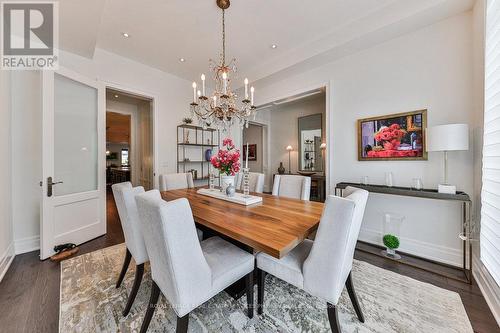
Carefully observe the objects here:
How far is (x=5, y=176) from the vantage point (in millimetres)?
2117

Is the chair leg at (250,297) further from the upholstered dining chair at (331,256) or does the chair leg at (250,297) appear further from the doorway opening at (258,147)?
the doorway opening at (258,147)

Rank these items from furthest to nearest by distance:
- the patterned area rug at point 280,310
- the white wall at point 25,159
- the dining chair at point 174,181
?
1. the dining chair at point 174,181
2. the white wall at point 25,159
3. the patterned area rug at point 280,310

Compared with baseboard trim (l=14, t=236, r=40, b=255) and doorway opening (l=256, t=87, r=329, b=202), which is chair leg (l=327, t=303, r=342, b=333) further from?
doorway opening (l=256, t=87, r=329, b=202)

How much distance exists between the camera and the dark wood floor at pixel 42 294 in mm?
1358

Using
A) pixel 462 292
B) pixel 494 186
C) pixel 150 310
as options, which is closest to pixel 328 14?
pixel 494 186

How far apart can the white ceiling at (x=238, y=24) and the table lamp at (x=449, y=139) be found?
126cm

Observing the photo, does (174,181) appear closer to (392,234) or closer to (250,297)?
(250,297)

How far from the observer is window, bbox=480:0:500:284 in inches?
55.6

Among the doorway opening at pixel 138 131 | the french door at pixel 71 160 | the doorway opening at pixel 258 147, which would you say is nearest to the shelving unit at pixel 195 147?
the doorway opening at pixel 138 131

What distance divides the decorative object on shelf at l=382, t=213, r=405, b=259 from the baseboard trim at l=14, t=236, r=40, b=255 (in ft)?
14.4

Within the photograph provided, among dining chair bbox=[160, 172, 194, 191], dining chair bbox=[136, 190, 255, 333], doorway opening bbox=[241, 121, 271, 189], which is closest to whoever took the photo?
dining chair bbox=[136, 190, 255, 333]

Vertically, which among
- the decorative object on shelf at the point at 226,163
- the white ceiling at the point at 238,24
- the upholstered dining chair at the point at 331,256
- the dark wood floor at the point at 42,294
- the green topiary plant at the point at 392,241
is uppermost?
the white ceiling at the point at 238,24

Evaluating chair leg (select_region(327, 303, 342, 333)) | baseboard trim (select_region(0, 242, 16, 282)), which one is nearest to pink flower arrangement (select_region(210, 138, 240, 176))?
chair leg (select_region(327, 303, 342, 333))

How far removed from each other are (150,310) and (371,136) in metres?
3.02
